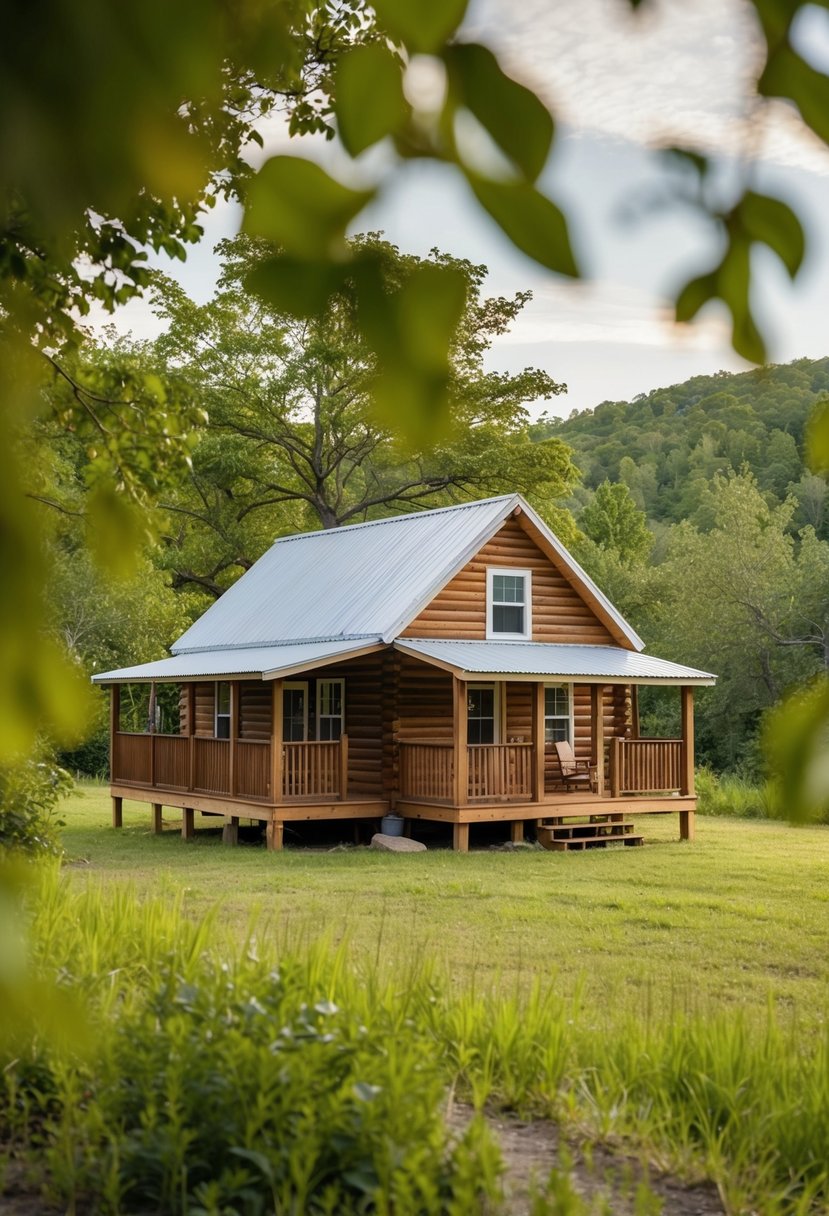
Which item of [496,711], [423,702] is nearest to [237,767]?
[423,702]

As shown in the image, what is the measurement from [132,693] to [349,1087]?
1419 inches

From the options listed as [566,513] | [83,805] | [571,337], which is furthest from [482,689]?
[571,337]

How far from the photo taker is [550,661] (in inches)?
844

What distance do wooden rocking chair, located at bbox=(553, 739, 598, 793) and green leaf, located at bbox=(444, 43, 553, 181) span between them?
21.7m

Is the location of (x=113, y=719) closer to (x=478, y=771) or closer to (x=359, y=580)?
(x=359, y=580)

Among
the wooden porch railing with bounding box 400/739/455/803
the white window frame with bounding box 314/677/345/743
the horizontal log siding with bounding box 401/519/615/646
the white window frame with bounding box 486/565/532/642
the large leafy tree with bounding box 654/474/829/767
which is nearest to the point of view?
the wooden porch railing with bounding box 400/739/455/803

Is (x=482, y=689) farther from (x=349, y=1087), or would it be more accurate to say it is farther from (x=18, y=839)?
(x=349, y=1087)

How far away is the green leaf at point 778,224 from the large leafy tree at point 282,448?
1164 inches

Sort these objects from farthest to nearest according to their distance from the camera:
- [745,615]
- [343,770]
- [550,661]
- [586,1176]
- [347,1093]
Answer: [745,615], [550,661], [343,770], [586,1176], [347,1093]

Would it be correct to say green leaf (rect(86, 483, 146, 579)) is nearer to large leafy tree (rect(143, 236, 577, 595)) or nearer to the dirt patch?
the dirt patch

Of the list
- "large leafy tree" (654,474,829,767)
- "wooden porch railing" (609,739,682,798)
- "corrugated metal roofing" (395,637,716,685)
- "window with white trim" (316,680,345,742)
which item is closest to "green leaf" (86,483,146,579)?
"corrugated metal roofing" (395,637,716,685)

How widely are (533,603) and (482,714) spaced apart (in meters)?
2.16

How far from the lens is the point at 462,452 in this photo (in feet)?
108

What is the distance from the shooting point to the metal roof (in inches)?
859
